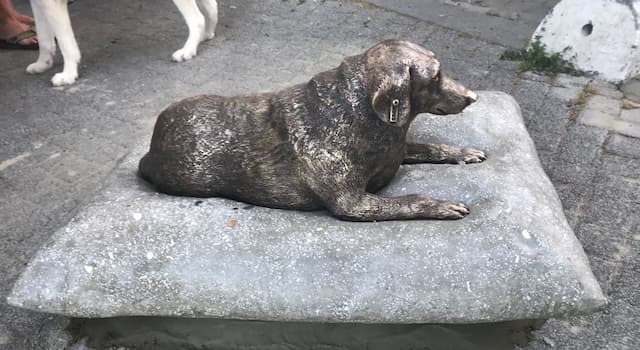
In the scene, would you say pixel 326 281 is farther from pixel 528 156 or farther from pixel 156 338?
pixel 528 156

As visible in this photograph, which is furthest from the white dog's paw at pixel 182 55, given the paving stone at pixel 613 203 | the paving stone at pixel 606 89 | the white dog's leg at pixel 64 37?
the paving stone at pixel 613 203

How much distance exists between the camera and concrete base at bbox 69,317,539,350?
243 cm

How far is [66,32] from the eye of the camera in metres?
4.61

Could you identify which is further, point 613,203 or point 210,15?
point 210,15

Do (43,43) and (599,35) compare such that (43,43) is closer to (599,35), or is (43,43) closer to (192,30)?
(192,30)

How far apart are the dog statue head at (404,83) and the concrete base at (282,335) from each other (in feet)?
2.84

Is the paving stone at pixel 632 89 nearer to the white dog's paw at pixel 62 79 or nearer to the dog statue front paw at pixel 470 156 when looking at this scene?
the dog statue front paw at pixel 470 156

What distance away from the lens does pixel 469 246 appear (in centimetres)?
224

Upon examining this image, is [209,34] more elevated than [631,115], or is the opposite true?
[631,115]

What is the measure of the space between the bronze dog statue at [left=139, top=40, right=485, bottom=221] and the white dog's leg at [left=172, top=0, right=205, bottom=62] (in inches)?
103

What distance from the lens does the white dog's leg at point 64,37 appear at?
4.50 metres

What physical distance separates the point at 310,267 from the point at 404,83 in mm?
753

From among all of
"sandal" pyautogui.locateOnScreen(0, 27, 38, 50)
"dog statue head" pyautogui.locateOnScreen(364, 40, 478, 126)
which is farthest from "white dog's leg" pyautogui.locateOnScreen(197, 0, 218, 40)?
"dog statue head" pyautogui.locateOnScreen(364, 40, 478, 126)

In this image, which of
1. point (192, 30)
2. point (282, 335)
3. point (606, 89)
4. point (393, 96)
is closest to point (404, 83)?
point (393, 96)
